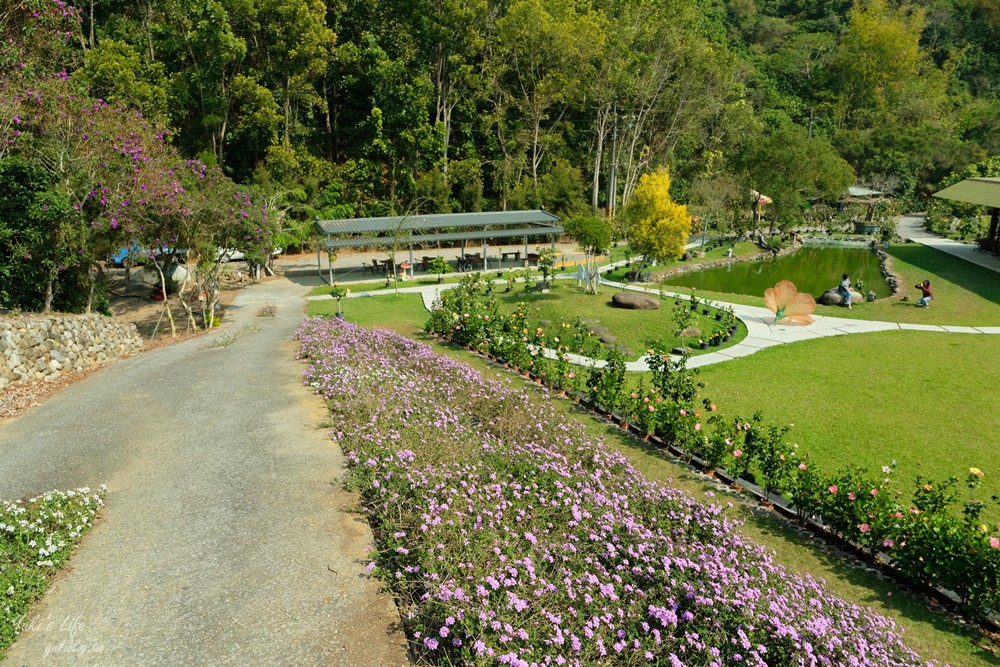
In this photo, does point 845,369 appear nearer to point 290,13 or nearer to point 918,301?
point 918,301

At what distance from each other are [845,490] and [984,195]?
1289 inches

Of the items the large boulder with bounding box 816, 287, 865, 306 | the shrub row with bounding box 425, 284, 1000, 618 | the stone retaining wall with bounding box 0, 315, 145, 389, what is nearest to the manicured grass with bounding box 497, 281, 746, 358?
the shrub row with bounding box 425, 284, 1000, 618

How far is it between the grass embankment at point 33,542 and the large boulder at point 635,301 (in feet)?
52.0

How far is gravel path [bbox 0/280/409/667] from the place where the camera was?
5.29 metres

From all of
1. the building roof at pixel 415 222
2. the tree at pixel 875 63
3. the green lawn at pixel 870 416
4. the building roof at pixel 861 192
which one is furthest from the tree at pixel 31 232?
the tree at pixel 875 63

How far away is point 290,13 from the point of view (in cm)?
3512

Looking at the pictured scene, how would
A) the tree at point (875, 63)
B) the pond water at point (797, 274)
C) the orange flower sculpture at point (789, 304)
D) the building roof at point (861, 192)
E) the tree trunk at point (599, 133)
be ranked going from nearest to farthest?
the orange flower sculpture at point (789, 304)
the pond water at point (797, 274)
the tree trunk at point (599, 133)
the building roof at point (861, 192)
the tree at point (875, 63)

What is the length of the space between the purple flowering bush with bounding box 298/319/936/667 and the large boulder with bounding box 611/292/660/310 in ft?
38.3

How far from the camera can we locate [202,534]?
6.95 metres

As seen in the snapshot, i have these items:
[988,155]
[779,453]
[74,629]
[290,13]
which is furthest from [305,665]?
[988,155]

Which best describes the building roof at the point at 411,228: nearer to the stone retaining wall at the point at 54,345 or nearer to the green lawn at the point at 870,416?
the green lawn at the point at 870,416

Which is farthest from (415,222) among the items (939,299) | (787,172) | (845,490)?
(787,172)

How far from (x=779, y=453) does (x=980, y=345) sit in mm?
12660

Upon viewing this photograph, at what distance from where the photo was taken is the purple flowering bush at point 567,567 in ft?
15.9
